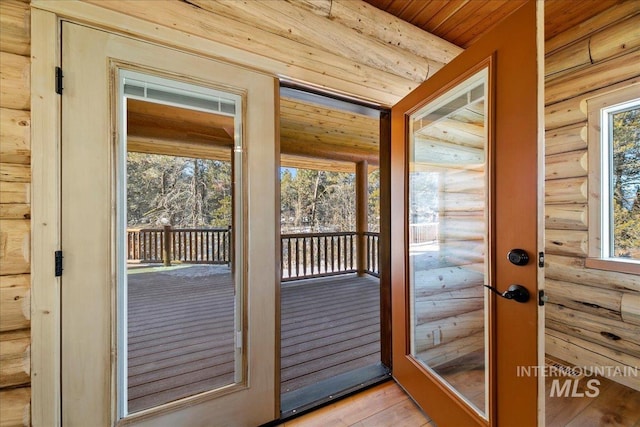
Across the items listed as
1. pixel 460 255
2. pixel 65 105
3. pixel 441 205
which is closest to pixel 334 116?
pixel 441 205

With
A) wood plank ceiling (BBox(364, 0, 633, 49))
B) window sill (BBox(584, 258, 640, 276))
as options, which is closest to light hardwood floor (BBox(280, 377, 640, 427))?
window sill (BBox(584, 258, 640, 276))

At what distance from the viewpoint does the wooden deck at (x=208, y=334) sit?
1634mm

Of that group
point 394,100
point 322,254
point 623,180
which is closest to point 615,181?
point 623,180

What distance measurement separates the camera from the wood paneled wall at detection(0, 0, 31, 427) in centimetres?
96

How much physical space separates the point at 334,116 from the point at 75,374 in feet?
12.6

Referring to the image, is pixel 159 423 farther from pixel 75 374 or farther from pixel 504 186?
pixel 504 186

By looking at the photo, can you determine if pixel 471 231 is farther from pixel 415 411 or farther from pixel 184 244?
pixel 184 244

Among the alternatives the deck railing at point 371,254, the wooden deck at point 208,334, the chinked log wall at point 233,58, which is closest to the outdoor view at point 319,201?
the deck railing at point 371,254

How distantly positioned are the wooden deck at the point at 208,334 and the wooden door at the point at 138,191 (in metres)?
0.07

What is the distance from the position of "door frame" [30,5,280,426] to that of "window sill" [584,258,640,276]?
11.3 feet

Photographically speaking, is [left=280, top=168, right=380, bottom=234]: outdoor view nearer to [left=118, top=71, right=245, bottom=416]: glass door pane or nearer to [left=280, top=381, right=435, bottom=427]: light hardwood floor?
[left=118, top=71, right=245, bottom=416]: glass door pane

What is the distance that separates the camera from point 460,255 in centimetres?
156

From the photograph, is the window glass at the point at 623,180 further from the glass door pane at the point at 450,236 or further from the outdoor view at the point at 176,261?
the outdoor view at the point at 176,261

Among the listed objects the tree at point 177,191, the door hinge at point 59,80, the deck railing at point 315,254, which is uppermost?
the door hinge at point 59,80
